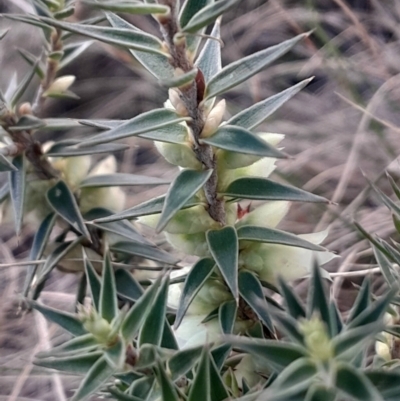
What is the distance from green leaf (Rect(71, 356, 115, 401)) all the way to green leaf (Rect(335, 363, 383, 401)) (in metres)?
0.16

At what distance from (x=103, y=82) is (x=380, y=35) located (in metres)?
1.06

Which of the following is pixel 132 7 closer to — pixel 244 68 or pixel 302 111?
pixel 244 68

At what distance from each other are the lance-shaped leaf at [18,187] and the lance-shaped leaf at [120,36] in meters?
0.23

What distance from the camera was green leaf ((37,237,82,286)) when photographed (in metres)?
0.67

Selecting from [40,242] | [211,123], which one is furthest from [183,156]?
[40,242]

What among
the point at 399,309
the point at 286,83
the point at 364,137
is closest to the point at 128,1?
the point at 399,309

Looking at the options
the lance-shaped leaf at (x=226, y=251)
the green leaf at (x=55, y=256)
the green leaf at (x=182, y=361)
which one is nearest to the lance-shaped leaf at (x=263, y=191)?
the lance-shaped leaf at (x=226, y=251)

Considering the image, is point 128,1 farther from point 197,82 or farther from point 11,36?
point 11,36

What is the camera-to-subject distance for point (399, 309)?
0.65m

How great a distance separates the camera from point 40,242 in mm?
670

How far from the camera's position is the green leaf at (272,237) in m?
0.49

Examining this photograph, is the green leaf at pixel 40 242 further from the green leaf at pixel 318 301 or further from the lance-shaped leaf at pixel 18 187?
the green leaf at pixel 318 301

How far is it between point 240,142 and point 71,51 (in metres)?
0.44

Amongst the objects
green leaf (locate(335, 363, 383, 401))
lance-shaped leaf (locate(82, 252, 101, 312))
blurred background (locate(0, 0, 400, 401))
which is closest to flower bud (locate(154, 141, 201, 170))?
lance-shaped leaf (locate(82, 252, 101, 312))
